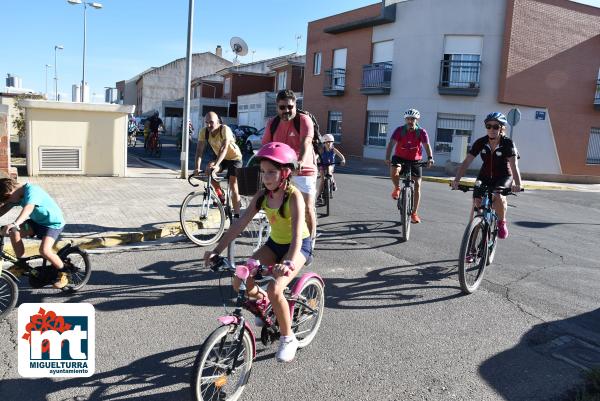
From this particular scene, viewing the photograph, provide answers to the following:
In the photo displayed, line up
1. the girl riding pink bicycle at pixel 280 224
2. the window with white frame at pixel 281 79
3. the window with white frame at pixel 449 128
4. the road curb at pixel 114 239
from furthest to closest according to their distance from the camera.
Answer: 1. the window with white frame at pixel 281 79
2. the window with white frame at pixel 449 128
3. the road curb at pixel 114 239
4. the girl riding pink bicycle at pixel 280 224

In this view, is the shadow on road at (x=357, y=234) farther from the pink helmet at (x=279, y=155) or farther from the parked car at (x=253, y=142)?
the parked car at (x=253, y=142)

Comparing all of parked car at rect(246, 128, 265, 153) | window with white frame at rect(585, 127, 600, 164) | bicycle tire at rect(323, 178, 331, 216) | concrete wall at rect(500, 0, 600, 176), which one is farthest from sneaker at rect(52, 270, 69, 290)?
window with white frame at rect(585, 127, 600, 164)

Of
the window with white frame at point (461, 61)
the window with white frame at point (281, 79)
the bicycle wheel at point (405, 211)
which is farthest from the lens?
the window with white frame at point (281, 79)

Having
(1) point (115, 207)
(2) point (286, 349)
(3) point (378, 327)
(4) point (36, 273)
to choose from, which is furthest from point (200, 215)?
(2) point (286, 349)

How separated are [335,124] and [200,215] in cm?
2501

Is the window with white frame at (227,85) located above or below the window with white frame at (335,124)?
above

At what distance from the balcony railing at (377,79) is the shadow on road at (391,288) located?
2215cm

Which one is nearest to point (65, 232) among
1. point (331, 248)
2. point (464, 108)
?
point (331, 248)

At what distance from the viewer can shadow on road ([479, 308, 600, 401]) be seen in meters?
3.54

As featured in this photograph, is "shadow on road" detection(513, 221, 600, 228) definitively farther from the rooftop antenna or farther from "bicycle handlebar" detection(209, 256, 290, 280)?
the rooftop antenna

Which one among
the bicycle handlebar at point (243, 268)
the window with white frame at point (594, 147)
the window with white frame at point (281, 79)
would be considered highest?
the window with white frame at point (281, 79)

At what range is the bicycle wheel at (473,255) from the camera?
5.36 metres

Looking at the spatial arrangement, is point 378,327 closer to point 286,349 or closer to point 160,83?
point 286,349

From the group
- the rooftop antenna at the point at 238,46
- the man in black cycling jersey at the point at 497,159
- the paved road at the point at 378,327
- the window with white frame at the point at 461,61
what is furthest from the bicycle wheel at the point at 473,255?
the rooftop antenna at the point at 238,46
